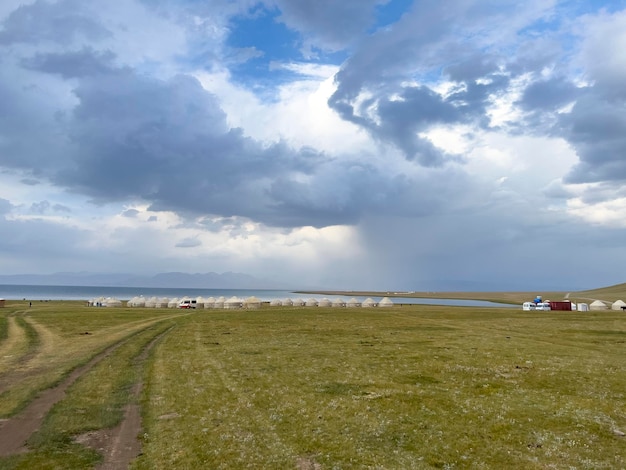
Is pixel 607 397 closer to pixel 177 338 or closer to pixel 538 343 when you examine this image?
pixel 538 343

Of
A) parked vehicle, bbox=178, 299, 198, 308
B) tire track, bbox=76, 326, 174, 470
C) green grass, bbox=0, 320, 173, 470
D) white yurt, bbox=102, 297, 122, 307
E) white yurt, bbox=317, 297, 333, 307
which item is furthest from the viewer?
white yurt, bbox=317, 297, 333, 307

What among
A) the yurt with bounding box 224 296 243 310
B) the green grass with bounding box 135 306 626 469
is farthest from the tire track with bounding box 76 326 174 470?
the yurt with bounding box 224 296 243 310

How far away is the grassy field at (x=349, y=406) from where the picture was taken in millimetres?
15867

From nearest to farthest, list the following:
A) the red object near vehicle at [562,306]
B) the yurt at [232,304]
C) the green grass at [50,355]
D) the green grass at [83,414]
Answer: the green grass at [83,414] < the green grass at [50,355] < the red object near vehicle at [562,306] < the yurt at [232,304]

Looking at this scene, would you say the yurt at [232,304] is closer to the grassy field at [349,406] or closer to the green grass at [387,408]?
the grassy field at [349,406]

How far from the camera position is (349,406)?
22.0 metres

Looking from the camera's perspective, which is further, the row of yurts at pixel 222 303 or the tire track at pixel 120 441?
the row of yurts at pixel 222 303

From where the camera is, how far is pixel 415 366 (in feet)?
106

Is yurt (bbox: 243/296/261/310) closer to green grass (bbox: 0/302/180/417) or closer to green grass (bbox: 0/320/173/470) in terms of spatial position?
green grass (bbox: 0/302/180/417)

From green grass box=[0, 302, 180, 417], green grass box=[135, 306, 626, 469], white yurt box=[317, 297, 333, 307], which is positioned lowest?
white yurt box=[317, 297, 333, 307]

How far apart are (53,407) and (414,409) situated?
719 inches

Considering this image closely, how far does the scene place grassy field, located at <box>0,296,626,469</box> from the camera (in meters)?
15.9

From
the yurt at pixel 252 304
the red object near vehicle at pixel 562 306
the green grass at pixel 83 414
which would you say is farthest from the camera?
the yurt at pixel 252 304

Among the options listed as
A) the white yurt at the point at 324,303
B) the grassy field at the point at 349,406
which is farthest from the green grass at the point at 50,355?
the white yurt at the point at 324,303
